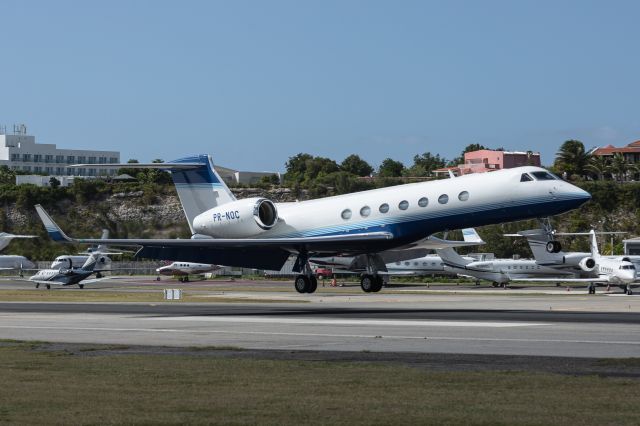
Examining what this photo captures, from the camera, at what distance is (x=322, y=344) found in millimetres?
24203

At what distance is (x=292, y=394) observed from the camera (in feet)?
50.6

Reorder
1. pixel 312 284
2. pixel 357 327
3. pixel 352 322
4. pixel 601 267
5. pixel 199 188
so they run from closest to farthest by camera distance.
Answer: pixel 357 327, pixel 352 322, pixel 312 284, pixel 199 188, pixel 601 267

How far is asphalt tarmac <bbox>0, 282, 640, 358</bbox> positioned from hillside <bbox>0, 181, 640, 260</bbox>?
92556 mm

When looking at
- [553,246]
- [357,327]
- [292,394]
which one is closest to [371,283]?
[553,246]

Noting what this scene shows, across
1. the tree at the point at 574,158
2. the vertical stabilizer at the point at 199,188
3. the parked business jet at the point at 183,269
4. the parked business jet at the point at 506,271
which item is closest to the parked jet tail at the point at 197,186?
the vertical stabilizer at the point at 199,188

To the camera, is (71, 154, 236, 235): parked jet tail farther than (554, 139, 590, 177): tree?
No

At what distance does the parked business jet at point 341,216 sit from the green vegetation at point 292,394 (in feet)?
69.6

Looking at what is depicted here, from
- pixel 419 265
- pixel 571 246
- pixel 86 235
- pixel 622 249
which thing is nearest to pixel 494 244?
pixel 571 246

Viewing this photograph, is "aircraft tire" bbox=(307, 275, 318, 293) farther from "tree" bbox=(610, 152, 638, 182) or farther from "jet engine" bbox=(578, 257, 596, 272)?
"tree" bbox=(610, 152, 638, 182)

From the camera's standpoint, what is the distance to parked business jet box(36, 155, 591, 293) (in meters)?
39.6

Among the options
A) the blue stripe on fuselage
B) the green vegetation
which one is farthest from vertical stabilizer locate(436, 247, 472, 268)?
the green vegetation

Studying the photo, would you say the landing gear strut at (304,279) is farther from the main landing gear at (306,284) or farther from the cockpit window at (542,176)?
the cockpit window at (542,176)

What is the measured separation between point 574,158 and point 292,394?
149m

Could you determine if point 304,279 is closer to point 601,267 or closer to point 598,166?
point 601,267
